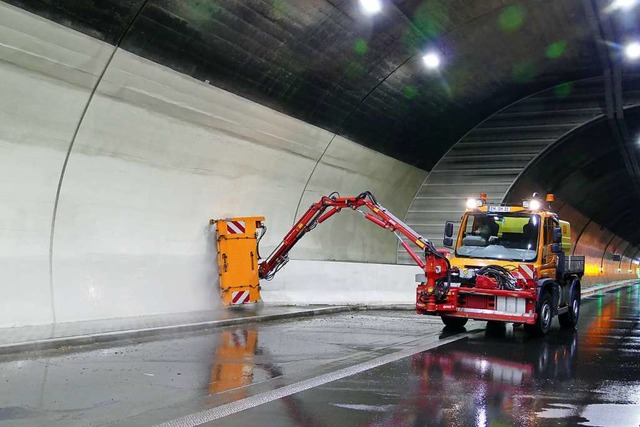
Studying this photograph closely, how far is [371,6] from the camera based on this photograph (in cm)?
1351

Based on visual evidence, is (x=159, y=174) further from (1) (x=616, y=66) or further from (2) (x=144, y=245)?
(1) (x=616, y=66)

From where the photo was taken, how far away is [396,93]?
18.4m

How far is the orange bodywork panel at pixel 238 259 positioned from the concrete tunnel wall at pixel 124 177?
36 centimetres

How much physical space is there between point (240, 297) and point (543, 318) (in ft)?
22.4

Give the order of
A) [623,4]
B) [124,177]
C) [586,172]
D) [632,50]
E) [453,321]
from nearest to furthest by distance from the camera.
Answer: [124,177]
[453,321]
[623,4]
[632,50]
[586,172]

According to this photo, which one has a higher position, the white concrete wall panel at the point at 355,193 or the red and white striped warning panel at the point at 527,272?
the white concrete wall panel at the point at 355,193

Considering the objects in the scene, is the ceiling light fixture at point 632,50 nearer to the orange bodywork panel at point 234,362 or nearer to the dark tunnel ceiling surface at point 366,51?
the dark tunnel ceiling surface at point 366,51

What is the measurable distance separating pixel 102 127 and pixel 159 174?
202 centimetres

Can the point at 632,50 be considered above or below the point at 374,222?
above

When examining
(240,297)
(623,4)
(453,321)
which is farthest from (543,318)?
(623,4)

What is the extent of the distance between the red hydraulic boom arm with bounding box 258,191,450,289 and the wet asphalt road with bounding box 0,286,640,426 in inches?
54.4

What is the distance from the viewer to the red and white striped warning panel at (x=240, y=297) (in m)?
15.7

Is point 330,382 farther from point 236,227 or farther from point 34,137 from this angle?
point 236,227

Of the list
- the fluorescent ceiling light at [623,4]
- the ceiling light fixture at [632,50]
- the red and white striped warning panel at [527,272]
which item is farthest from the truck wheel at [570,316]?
the ceiling light fixture at [632,50]
